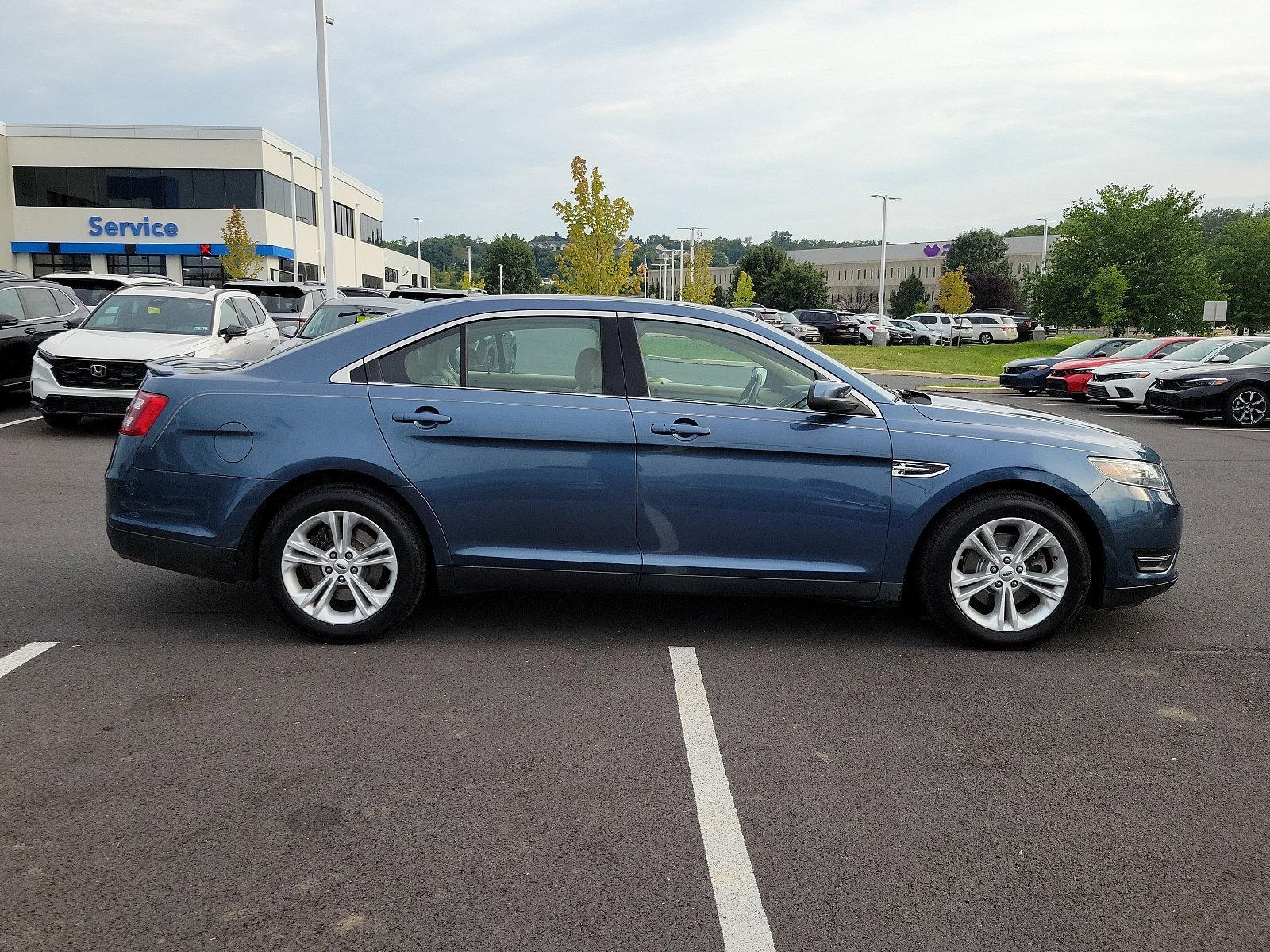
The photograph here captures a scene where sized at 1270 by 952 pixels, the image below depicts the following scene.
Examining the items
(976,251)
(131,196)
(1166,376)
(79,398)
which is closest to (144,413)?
(79,398)

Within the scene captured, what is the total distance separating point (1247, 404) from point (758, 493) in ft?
51.2

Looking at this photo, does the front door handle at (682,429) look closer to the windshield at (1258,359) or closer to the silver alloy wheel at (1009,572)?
the silver alloy wheel at (1009,572)

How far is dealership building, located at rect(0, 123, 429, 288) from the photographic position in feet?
Result: 170

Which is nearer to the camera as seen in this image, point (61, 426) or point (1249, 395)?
point (61, 426)

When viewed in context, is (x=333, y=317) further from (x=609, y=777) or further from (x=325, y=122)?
(x=325, y=122)

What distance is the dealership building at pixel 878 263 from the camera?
12338 cm

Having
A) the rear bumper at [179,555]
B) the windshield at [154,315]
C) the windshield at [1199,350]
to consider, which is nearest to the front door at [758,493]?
the rear bumper at [179,555]

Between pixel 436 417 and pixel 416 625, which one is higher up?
pixel 436 417

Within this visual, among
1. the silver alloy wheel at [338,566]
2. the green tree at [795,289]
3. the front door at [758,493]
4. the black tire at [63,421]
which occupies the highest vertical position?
the green tree at [795,289]

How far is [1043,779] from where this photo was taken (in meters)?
3.71

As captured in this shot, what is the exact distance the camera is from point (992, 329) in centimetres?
5891

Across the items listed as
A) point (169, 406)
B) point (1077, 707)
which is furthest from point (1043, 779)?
point (169, 406)

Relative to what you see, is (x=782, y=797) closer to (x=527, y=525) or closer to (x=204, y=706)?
(x=527, y=525)

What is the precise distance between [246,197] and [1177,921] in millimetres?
55399
